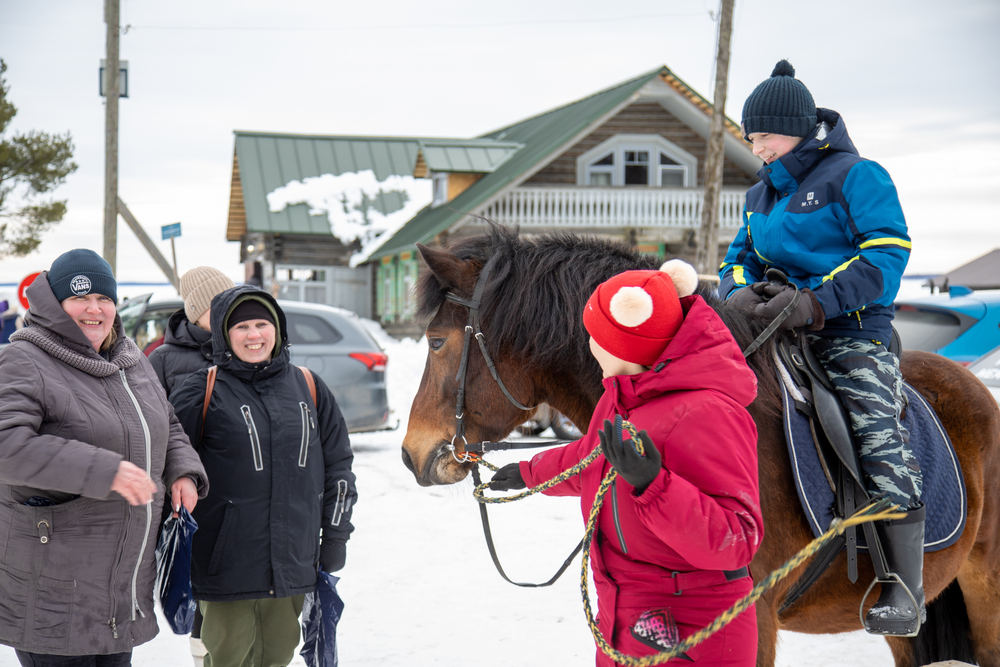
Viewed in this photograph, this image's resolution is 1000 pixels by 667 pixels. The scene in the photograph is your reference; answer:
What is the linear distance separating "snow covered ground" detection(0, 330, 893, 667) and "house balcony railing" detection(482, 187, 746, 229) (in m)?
13.1

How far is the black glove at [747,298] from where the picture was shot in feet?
7.85

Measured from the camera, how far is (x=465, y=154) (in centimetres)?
2141

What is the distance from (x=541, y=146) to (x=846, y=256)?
18259mm

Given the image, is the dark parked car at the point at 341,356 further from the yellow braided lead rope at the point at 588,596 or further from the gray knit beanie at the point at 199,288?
the yellow braided lead rope at the point at 588,596

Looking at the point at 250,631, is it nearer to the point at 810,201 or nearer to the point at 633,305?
the point at 633,305

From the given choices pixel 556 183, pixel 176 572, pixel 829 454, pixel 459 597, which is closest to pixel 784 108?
pixel 829 454

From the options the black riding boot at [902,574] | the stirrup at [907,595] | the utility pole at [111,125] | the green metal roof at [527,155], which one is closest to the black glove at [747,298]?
the black riding boot at [902,574]

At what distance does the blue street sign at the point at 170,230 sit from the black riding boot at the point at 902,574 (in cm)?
1059

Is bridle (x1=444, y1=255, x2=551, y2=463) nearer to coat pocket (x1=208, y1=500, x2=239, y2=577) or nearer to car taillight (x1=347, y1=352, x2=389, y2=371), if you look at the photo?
coat pocket (x1=208, y1=500, x2=239, y2=577)

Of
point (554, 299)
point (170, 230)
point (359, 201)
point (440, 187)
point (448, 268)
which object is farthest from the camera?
point (359, 201)

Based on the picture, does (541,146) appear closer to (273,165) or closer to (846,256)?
(273,165)

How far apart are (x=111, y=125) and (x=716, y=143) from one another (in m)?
9.94

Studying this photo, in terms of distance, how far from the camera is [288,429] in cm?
278

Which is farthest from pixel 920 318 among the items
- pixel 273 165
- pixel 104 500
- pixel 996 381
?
pixel 273 165
